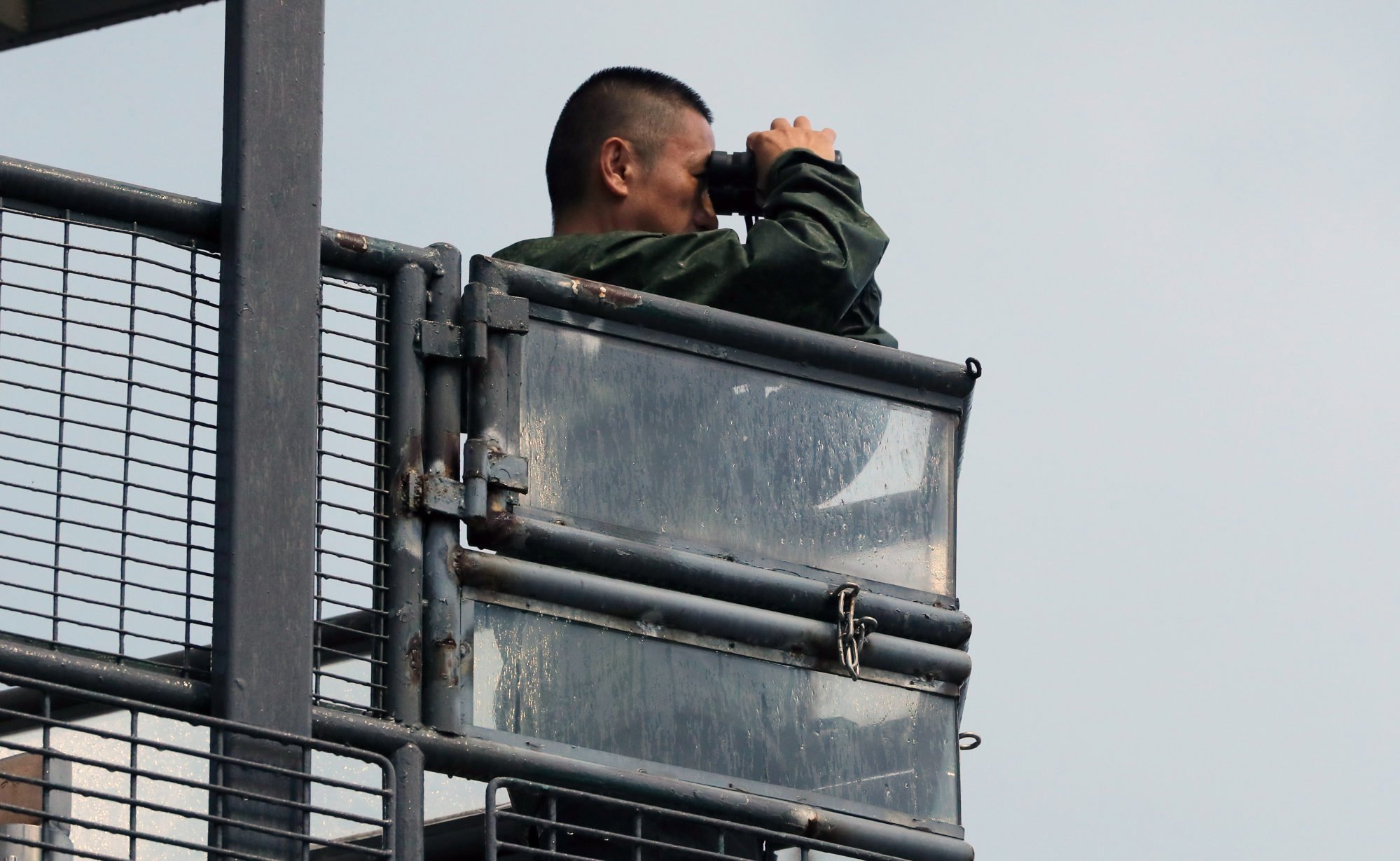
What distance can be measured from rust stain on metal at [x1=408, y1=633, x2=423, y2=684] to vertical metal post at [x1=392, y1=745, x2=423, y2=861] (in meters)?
0.15

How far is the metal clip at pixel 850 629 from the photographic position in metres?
4.64

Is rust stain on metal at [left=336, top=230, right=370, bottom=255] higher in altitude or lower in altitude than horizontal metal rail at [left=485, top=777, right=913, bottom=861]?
higher

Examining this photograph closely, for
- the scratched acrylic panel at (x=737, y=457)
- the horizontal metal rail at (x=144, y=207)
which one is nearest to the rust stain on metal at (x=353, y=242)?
the horizontal metal rail at (x=144, y=207)

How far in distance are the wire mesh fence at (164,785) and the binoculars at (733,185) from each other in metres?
1.72

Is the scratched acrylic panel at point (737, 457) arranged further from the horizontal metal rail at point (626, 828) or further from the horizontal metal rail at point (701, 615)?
the horizontal metal rail at point (626, 828)

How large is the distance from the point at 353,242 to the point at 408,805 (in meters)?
1.09

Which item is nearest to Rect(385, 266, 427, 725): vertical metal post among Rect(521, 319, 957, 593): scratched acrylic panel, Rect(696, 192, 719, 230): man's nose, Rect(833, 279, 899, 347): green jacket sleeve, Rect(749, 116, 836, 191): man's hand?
Rect(521, 319, 957, 593): scratched acrylic panel

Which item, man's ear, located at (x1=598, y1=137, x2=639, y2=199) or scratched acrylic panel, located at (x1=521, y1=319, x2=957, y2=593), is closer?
scratched acrylic panel, located at (x1=521, y1=319, x2=957, y2=593)

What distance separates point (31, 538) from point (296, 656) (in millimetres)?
521

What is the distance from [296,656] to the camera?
3.97 meters

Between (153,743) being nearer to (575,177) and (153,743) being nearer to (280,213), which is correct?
(280,213)

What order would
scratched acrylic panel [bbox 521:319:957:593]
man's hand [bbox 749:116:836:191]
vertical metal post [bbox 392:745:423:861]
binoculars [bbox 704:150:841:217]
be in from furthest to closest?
1. binoculars [bbox 704:150:841:217]
2. man's hand [bbox 749:116:836:191]
3. scratched acrylic panel [bbox 521:319:957:593]
4. vertical metal post [bbox 392:745:423:861]

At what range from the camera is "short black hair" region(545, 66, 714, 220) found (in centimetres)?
616

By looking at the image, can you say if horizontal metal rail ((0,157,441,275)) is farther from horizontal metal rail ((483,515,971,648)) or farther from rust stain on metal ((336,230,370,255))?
horizontal metal rail ((483,515,971,648))
